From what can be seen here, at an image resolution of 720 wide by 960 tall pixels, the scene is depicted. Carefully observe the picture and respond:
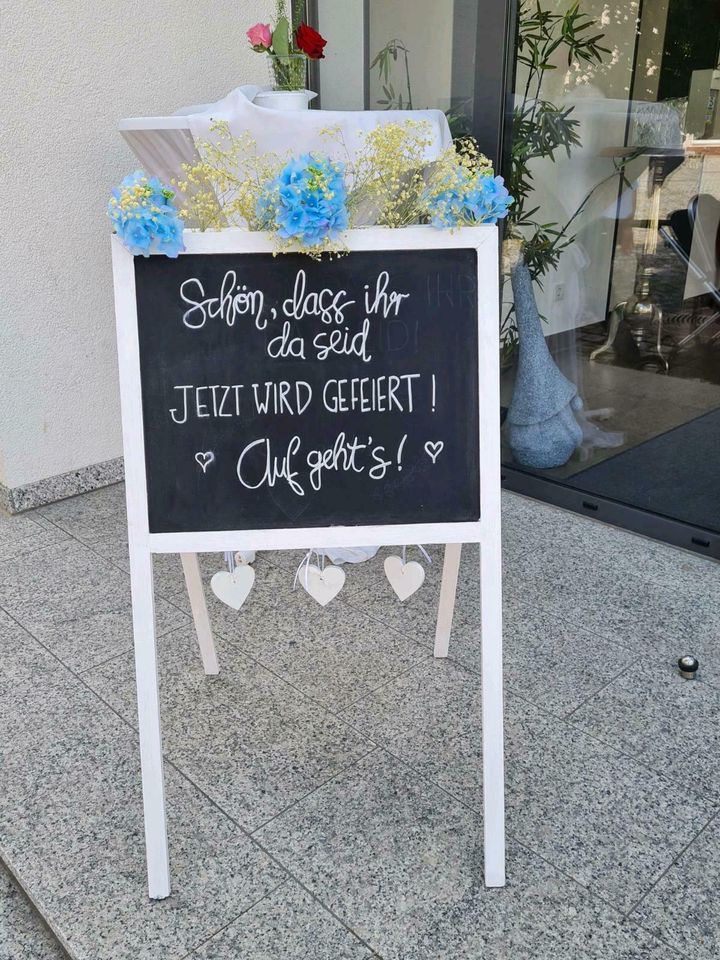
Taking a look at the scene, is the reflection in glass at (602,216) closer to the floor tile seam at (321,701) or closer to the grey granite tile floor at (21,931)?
the floor tile seam at (321,701)

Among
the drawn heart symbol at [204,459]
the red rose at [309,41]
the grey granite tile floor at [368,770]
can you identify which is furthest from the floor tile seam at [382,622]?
the red rose at [309,41]

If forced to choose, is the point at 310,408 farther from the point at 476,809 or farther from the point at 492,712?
the point at 476,809

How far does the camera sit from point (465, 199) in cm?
149

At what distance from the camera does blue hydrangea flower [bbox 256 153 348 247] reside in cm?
141

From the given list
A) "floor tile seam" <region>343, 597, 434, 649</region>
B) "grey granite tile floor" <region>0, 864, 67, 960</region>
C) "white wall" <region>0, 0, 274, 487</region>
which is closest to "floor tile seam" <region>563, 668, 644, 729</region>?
"floor tile seam" <region>343, 597, 434, 649</region>

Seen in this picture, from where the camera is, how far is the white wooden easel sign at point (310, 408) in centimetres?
154

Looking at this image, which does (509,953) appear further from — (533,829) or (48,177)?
(48,177)

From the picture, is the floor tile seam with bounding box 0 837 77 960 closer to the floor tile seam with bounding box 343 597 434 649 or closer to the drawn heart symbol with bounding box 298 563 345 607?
the drawn heart symbol with bounding box 298 563 345 607

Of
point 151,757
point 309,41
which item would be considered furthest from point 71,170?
point 151,757

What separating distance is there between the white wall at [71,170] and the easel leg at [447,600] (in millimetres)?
1918

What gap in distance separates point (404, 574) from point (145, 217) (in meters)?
0.96

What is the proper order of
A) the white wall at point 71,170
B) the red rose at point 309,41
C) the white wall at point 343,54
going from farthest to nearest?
the white wall at point 343,54, the white wall at point 71,170, the red rose at point 309,41

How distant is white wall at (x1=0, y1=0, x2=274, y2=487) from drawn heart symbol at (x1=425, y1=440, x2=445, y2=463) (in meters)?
2.25

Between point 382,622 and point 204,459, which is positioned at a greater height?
point 204,459
